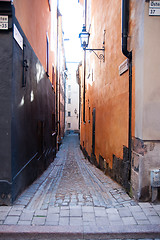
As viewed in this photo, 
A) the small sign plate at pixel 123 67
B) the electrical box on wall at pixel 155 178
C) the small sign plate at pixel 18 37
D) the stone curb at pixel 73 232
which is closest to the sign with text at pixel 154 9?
the small sign plate at pixel 123 67

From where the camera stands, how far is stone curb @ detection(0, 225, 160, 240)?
9.96 ft

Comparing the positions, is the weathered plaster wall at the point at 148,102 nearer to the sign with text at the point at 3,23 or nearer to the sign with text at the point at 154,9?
the sign with text at the point at 154,9

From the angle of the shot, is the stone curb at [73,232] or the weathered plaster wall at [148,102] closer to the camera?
the stone curb at [73,232]

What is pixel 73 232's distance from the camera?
3.06 metres

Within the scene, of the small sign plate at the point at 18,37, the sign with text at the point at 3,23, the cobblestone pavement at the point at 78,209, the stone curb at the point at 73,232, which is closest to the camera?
the stone curb at the point at 73,232

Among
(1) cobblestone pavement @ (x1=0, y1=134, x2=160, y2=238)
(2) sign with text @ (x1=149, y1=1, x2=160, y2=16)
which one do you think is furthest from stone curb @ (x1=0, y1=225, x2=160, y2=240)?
(2) sign with text @ (x1=149, y1=1, x2=160, y2=16)

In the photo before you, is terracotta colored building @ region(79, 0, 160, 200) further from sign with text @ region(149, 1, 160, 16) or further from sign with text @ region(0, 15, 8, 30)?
sign with text @ region(0, 15, 8, 30)

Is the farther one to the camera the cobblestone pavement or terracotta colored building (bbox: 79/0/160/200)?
terracotta colored building (bbox: 79/0/160/200)

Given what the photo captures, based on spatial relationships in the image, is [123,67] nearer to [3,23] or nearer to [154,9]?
[154,9]

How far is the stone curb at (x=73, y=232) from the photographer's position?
3037mm

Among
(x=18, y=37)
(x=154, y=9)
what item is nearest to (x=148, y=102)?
(x=154, y=9)

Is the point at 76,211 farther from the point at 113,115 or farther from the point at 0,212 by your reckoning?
the point at 113,115

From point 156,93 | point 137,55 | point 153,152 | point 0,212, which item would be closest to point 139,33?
point 137,55

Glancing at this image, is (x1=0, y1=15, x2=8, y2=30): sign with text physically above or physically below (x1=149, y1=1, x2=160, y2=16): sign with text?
below
